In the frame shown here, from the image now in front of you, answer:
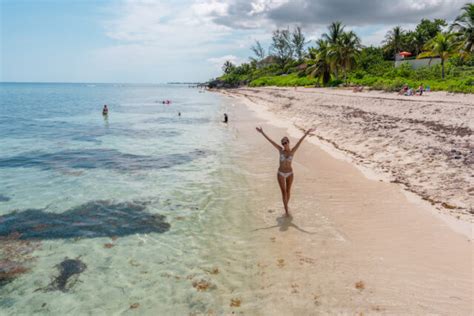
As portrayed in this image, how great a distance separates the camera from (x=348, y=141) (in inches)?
714

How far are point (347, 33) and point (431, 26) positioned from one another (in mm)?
30970

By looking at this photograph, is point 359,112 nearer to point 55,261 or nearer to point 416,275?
point 416,275

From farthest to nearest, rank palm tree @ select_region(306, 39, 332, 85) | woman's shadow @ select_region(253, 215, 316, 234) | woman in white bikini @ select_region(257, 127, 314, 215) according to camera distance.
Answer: palm tree @ select_region(306, 39, 332, 85) < woman in white bikini @ select_region(257, 127, 314, 215) < woman's shadow @ select_region(253, 215, 316, 234)

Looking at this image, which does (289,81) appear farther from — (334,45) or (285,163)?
(285,163)

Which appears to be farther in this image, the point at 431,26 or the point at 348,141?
the point at 431,26

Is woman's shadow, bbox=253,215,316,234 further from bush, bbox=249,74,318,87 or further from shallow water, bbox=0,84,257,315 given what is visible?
bush, bbox=249,74,318,87

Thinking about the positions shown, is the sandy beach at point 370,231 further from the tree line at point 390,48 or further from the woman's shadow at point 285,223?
the tree line at point 390,48

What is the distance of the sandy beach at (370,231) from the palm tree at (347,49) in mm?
39381

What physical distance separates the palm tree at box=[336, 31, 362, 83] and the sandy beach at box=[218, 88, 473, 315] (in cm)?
3938

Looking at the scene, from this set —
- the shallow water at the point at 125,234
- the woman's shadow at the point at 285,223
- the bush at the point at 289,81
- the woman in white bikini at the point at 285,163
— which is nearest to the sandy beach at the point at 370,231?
the woman's shadow at the point at 285,223

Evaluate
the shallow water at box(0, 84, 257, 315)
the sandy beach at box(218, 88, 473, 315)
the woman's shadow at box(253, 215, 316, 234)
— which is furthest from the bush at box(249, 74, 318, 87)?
the woman's shadow at box(253, 215, 316, 234)

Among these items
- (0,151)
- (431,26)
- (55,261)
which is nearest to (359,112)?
(55,261)

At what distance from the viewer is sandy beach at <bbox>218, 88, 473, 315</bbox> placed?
19.1ft

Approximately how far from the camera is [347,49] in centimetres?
5325
